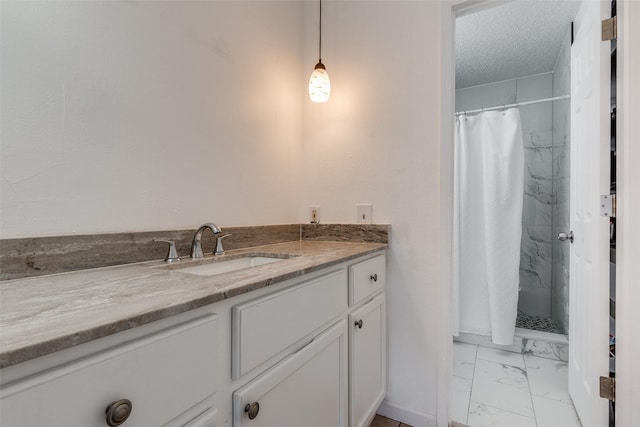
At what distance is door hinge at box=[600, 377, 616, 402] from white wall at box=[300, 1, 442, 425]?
632 millimetres

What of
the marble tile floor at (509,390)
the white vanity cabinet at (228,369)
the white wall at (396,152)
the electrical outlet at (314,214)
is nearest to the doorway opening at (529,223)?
the marble tile floor at (509,390)

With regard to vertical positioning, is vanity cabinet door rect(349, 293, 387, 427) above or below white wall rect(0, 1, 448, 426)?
below

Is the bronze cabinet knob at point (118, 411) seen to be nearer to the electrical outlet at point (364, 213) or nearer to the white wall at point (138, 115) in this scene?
the white wall at point (138, 115)

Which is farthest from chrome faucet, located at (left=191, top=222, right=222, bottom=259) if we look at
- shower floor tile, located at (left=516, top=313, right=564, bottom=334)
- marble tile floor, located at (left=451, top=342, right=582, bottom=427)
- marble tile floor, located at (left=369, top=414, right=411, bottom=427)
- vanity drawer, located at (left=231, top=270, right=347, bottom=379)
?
shower floor tile, located at (left=516, top=313, right=564, bottom=334)

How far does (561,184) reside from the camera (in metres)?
2.60

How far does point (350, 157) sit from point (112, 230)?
116 cm

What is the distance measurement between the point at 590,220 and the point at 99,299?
1.78 metres

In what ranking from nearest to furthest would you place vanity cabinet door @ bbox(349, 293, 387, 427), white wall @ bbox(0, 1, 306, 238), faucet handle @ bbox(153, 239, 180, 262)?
white wall @ bbox(0, 1, 306, 238), faucet handle @ bbox(153, 239, 180, 262), vanity cabinet door @ bbox(349, 293, 387, 427)

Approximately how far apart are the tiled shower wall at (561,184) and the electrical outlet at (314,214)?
5.90ft

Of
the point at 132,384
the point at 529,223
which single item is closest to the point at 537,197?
the point at 529,223

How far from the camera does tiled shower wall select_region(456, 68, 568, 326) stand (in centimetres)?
280

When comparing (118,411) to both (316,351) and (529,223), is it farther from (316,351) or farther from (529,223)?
(529,223)

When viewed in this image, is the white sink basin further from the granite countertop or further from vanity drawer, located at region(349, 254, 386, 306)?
vanity drawer, located at region(349, 254, 386, 306)

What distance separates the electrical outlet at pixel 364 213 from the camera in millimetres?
1673
